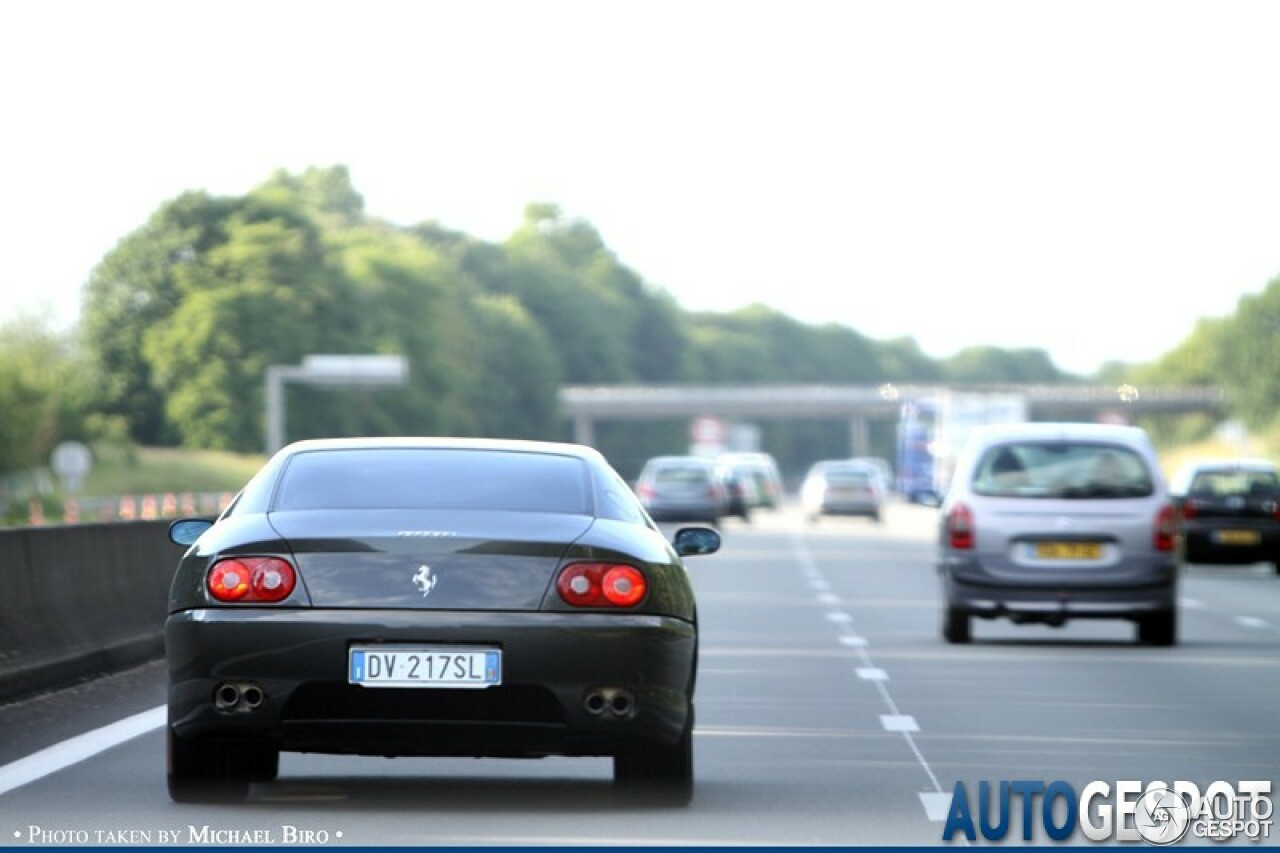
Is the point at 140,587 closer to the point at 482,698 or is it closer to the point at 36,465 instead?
the point at 482,698

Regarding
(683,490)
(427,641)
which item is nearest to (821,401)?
(683,490)

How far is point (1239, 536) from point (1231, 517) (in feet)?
0.86

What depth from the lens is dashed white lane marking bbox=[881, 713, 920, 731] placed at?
13.9 metres

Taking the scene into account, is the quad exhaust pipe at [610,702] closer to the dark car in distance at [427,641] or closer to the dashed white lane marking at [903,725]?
the dark car in distance at [427,641]

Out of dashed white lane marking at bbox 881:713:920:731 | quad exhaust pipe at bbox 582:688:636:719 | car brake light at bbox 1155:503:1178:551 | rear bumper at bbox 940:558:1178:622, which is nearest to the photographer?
quad exhaust pipe at bbox 582:688:636:719

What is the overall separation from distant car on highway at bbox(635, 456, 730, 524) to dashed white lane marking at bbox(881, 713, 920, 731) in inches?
1619

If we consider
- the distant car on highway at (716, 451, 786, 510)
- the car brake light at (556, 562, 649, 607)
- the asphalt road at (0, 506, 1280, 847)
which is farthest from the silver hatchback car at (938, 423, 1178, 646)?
the distant car on highway at (716, 451, 786, 510)

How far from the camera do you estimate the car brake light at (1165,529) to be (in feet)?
70.0

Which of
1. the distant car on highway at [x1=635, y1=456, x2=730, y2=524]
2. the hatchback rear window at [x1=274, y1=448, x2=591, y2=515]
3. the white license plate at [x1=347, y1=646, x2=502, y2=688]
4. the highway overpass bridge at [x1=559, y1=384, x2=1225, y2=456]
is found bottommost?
the highway overpass bridge at [x1=559, y1=384, x2=1225, y2=456]

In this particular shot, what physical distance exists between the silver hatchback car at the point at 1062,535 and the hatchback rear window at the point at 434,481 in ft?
35.2

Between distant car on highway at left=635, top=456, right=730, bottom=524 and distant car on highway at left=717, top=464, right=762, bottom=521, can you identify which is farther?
distant car on highway at left=717, top=464, right=762, bottom=521

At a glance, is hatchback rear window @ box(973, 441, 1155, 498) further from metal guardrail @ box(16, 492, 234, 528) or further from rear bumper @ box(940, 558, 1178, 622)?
metal guardrail @ box(16, 492, 234, 528)

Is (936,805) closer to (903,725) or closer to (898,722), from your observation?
(903,725)

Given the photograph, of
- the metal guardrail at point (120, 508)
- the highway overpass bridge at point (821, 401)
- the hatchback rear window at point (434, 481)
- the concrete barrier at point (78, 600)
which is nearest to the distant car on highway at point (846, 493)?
the metal guardrail at point (120, 508)
